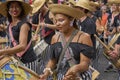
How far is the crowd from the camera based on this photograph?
5.25 meters

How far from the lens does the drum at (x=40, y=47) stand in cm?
833

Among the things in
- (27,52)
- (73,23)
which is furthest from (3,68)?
(27,52)

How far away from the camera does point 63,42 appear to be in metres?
5.35

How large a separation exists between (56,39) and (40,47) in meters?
3.14

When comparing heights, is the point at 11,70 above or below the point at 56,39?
below

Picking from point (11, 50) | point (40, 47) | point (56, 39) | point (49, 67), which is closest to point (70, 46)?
point (56, 39)

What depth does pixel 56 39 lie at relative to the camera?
545cm

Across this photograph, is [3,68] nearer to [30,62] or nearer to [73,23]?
[73,23]

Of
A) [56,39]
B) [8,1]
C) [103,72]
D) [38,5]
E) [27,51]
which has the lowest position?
[103,72]

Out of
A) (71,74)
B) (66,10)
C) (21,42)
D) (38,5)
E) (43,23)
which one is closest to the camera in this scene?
(71,74)

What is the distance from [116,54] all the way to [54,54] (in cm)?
187

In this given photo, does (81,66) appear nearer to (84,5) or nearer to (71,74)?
(71,74)

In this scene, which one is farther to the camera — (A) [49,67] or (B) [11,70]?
(B) [11,70]

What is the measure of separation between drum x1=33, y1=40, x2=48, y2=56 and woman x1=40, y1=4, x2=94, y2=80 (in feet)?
9.31
